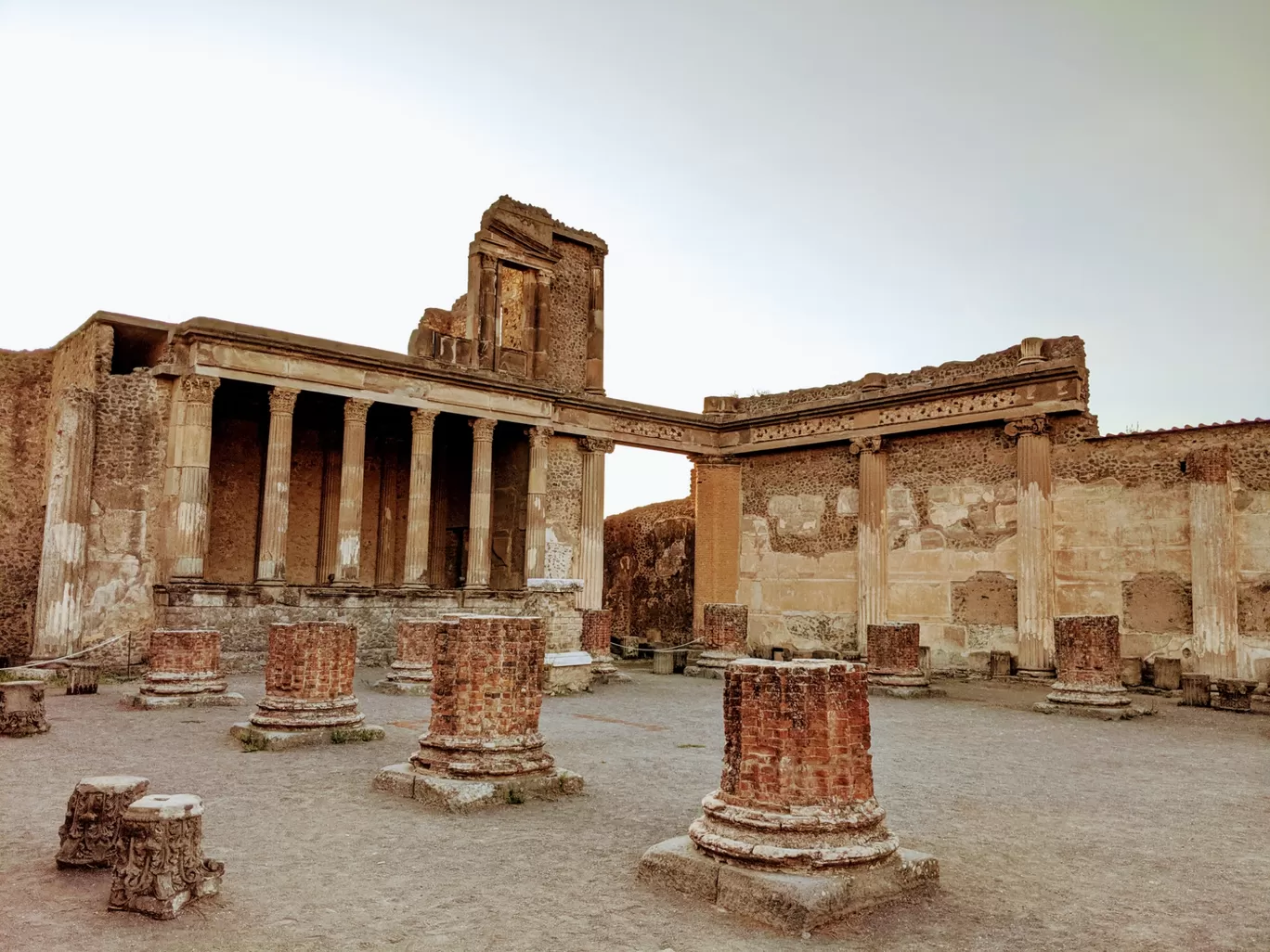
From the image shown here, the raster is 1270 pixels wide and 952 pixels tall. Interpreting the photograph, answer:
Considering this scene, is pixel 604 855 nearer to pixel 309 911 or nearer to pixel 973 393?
pixel 309 911

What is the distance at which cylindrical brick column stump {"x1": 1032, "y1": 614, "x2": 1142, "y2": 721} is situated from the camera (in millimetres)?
11328

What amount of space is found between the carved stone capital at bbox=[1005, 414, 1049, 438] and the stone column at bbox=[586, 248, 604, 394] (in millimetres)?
8672

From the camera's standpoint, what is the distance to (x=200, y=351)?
1514 cm

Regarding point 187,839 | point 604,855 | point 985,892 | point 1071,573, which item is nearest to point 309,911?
point 187,839

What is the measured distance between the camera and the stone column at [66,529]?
14.0 metres

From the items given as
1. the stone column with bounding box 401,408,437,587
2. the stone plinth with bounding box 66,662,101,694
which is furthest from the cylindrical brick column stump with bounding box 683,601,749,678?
the stone plinth with bounding box 66,662,101,694

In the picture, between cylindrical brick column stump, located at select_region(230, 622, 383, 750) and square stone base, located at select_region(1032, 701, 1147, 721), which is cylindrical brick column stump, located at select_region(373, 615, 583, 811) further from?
square stone base, located at select_region(1032, 701, 1147, 721)

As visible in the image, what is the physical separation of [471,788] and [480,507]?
41.6 feet

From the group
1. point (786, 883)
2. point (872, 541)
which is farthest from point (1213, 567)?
point (786, 883)

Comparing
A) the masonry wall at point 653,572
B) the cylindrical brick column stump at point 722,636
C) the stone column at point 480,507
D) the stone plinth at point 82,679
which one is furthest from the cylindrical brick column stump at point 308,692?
the masonry wall at point 653,572

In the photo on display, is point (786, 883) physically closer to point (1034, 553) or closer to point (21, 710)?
point (21, 710)

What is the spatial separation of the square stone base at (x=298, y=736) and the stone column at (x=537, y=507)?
10313 millimetres

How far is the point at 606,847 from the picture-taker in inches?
191

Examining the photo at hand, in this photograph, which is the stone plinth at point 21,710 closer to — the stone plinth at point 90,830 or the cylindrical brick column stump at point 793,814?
the stone plinth at point 90,830
